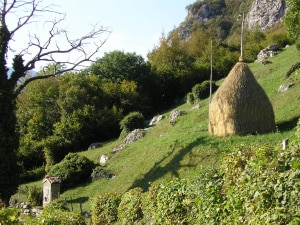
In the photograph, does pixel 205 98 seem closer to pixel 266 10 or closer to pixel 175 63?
pixel 175 63

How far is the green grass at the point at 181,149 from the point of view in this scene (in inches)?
655

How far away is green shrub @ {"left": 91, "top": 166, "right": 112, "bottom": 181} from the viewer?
2156 centimetres

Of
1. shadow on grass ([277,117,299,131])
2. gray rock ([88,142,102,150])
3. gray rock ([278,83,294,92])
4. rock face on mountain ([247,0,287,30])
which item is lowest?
shadow on grass ([277,117,299,131])

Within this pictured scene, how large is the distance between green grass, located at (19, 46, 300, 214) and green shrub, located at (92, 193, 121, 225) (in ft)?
11.1

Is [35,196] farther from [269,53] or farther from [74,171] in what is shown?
[269,53]

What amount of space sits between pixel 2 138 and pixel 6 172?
158 cm

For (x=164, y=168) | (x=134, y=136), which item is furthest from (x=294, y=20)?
(x=164, y=168)

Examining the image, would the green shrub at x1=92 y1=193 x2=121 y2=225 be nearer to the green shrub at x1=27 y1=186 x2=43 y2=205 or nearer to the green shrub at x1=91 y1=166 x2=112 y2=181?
the green shrub at x1=91 y1=166 x2=112 y2=181

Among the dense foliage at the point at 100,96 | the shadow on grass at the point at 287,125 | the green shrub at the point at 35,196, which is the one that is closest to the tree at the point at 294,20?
the dense foliage at the point at 100,96

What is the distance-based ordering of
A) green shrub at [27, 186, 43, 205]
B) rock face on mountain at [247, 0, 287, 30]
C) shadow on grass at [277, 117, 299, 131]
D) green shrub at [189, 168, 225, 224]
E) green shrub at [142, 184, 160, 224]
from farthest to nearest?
rock face on mountain at [247, 0, 287, 30] → green shrub at [27, 186, 43, 205] → shadow on grass at [277, 117, 299, 131] → green shrub at [142, 184, 160, 224] → green shrub at [189, 168, 225, 224]

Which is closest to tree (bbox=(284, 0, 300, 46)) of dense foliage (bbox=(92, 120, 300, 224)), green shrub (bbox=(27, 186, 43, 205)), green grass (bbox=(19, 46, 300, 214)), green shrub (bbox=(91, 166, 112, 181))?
green grass (bbox=(19, 46, 300, 214))

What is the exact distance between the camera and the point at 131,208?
11.0 m

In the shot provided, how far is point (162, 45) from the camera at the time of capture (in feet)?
160

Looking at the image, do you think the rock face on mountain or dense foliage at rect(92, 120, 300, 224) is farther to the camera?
the rock face on mountain
